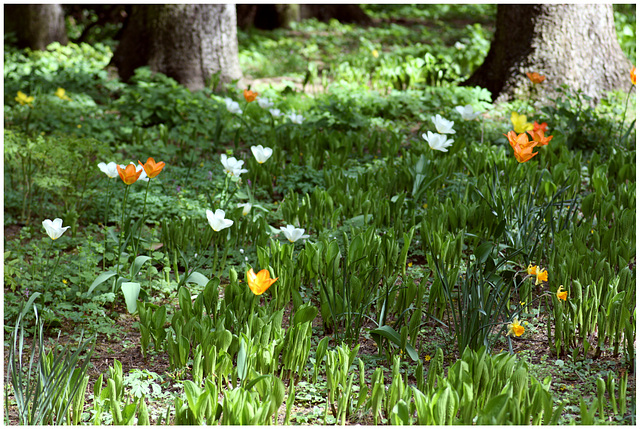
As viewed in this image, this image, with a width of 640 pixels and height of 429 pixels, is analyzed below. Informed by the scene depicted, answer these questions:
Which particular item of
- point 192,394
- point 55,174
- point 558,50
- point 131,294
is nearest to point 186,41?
point 55,174

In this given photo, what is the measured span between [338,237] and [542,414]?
4.84 ft

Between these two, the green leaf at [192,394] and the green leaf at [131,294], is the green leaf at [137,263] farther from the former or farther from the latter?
the green leaf at [192,394]

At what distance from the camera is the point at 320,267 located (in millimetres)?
2889

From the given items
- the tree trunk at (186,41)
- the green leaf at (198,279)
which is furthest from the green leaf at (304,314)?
the tree trunk at (186,41)

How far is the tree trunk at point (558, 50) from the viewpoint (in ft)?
18.4

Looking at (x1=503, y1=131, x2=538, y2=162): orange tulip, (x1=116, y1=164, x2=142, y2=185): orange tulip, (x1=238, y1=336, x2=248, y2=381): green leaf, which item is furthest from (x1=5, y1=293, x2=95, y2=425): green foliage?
(x1=503, y1=131, x2=538, y2=162): orange tulip

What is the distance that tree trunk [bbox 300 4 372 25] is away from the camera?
41.7 feet

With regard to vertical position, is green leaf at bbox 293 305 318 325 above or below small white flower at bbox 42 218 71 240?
below

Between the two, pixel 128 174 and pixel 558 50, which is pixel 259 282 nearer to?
pixel 128 174

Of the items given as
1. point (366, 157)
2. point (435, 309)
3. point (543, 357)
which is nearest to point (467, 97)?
point (366, 157)

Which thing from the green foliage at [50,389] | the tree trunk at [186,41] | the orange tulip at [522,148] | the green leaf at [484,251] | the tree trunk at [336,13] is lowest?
the green foliage at [50,389]

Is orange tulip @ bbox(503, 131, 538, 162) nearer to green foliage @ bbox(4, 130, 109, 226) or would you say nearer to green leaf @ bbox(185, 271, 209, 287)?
green leaf @ bbox(185, 271, 209, 287)

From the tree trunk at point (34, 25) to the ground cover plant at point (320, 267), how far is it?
400 centimetres

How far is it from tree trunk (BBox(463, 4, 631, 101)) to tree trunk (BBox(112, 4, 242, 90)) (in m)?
2.69
